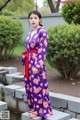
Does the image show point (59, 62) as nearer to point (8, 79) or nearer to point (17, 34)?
point (8, 79)

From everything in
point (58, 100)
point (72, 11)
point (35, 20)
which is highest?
point (72, 11)

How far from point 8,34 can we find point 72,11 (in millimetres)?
1995

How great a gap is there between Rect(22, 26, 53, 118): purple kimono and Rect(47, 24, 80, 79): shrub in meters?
1.35

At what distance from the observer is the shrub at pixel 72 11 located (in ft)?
28.8

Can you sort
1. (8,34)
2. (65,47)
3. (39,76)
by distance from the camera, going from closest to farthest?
(39,76) < (65,47) < (8,34)

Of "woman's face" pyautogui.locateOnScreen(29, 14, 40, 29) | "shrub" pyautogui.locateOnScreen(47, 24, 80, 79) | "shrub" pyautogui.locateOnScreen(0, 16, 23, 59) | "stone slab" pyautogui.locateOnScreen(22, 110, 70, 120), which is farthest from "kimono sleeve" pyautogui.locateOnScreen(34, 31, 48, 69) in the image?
"shrub" pyautogui.locateOnScreen(0, 16, 23, 59)

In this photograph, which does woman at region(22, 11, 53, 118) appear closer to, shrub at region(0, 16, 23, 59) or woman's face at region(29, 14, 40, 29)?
woman's face at region(29, 14, 40, 29)

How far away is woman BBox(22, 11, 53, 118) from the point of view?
14.7ft

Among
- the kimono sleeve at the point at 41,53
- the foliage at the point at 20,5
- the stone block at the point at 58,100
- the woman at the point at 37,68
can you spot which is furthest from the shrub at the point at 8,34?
the foliage at the point at 20,5

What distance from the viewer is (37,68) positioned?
4473 millimetres

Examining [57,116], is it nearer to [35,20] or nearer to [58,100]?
[58,100]

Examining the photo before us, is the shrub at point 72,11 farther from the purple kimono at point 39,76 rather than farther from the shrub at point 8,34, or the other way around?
the purple kimono at point 39,76

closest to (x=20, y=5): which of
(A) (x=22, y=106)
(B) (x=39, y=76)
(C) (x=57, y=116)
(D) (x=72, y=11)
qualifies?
(D) (x=72, y=11)

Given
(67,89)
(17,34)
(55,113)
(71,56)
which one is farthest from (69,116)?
(17,34)
